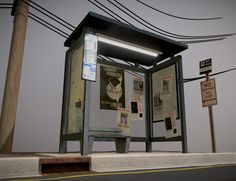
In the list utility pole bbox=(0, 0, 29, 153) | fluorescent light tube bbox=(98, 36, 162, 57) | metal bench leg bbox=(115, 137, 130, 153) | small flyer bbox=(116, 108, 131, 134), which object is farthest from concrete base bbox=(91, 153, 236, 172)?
fluorescent light tube bbox=(98, 36, 162, 57)

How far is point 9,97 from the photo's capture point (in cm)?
455

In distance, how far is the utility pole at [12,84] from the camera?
4.41 metres

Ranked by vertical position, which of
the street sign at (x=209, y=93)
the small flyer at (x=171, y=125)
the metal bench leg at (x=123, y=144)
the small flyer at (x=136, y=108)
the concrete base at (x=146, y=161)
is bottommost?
the concrete base at (x=146, y=161)

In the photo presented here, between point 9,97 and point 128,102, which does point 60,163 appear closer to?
point 9,97

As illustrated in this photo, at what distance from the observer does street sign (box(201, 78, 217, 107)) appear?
5.86 metres

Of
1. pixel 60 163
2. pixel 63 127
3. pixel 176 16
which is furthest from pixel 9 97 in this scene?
pixel 176 16

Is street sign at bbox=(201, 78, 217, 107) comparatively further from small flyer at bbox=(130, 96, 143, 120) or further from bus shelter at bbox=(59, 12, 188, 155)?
small flyer at bbox=(130, 96, 143, 120)

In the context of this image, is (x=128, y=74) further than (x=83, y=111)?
Yes

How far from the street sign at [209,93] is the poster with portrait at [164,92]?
4.14 feet

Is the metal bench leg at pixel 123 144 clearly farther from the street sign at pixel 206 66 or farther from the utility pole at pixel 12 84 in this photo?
the street sign at pixel 206 66

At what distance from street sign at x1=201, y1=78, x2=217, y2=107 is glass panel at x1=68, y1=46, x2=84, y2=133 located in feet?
10.8

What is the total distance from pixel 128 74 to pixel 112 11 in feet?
8.07

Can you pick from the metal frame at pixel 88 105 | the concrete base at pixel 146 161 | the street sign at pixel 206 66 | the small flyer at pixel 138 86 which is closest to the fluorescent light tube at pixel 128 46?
the metal frame at pixel 88 105

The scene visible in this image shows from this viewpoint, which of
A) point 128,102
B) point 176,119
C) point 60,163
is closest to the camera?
point 60,163
